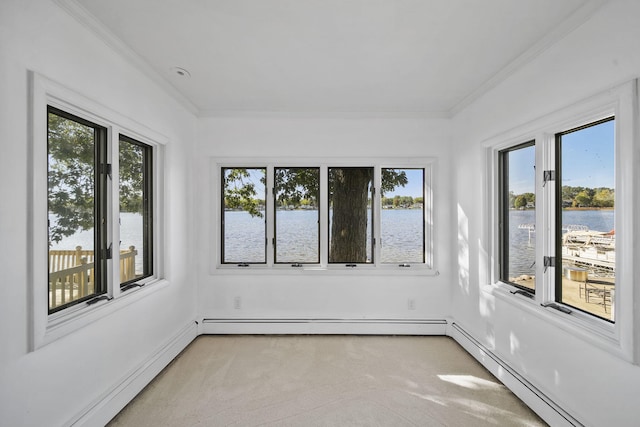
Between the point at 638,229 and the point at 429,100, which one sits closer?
the point at 638,229

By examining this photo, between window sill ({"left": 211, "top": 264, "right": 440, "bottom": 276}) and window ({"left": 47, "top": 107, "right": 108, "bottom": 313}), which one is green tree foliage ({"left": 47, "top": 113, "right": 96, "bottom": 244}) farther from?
window sill ({"left": 211, "top": 264, "right": 440, "bottom": 276})

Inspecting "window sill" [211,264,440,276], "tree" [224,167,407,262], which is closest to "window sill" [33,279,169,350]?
"window sill" [211,264,440,276]

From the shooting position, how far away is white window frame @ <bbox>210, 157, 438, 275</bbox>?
3.70m

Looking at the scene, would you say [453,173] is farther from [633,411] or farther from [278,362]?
[278,362]

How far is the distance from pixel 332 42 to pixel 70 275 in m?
2.36

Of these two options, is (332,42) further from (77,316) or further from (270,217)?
(77,316)

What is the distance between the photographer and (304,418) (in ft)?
7.19

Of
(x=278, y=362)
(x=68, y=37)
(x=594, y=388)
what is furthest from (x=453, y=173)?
(x=68, y=37)

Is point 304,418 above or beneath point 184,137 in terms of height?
beneath

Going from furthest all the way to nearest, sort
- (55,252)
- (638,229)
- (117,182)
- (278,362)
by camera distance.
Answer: (278,362), (117,182), (55,252), (638,229)

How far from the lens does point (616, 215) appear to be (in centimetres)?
169

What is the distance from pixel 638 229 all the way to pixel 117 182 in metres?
3.26

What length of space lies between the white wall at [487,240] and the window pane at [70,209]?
3.20 m

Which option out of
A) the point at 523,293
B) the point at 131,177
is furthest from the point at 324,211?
the point at 523,293
